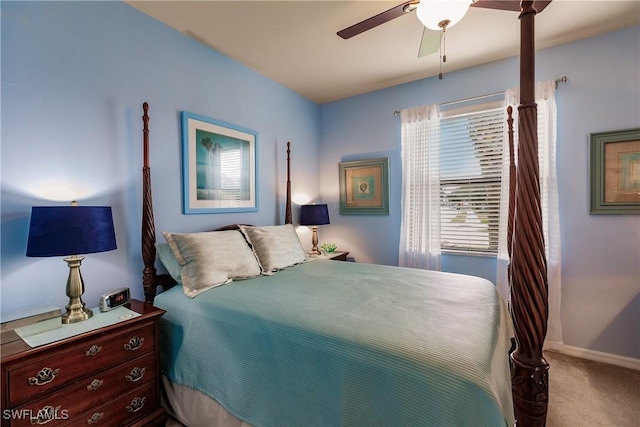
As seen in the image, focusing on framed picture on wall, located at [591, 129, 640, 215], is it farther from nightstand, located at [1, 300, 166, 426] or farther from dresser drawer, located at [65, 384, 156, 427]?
dresser drawer, located at [65, 384, 156, 427]

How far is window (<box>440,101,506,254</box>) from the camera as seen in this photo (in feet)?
9.39

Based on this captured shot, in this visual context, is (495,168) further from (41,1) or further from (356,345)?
(41,1)

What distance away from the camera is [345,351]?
1173mm

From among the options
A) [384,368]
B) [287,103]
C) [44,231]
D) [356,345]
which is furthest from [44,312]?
[287,103]

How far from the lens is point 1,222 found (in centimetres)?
148

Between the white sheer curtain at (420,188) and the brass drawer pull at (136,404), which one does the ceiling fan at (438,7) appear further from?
the brass drawer pull at (136,404)

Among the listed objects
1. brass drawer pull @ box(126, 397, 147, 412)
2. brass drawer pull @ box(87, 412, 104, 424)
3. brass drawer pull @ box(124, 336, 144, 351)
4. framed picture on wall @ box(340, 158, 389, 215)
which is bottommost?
brass drawer pull @ box(126, 397, 147, 412)

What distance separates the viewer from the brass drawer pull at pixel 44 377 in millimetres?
1204

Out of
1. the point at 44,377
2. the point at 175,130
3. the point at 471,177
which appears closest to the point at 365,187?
the point at 471,177

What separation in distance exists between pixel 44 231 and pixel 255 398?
1283 mm

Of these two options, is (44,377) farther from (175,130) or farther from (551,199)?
(551,199)

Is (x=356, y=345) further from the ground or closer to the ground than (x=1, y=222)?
closer to the ground

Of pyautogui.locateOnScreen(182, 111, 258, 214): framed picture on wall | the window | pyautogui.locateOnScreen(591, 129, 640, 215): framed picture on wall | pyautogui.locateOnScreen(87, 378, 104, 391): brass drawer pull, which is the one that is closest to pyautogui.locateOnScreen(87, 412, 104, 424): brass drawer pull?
pyautogui.locateOnScreen(87, 378, 104, 391): brass drawer pull

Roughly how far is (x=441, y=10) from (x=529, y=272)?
1.39 meters
